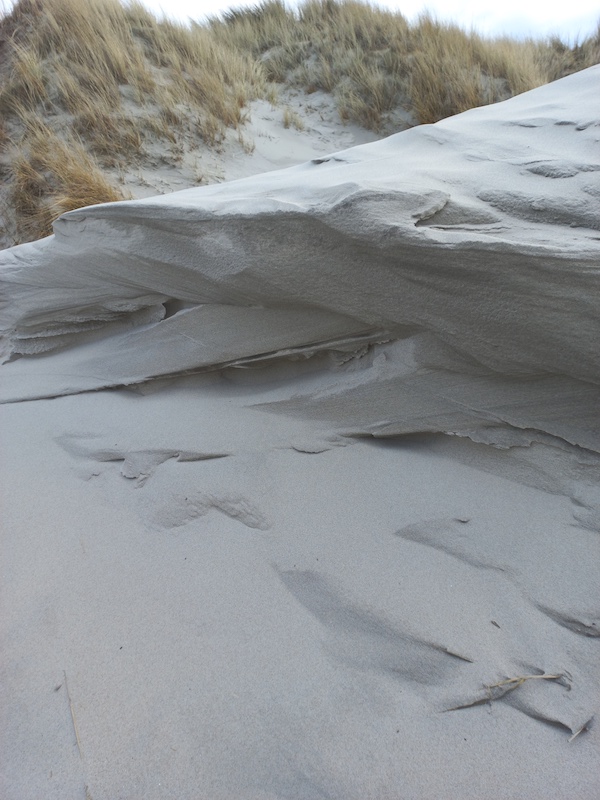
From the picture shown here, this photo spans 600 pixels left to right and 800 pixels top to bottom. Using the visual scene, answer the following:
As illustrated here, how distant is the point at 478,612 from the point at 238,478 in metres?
0.71

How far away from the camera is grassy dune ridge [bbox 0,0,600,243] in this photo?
4.29m

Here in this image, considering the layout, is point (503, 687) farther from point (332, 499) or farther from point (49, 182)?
point (49, 182)

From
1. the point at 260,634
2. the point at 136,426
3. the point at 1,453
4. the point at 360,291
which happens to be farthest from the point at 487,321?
the point at 1,453

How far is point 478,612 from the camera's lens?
1157 millimetres

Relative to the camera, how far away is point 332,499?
1425mm

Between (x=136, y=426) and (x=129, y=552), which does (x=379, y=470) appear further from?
(x=136, y=426)

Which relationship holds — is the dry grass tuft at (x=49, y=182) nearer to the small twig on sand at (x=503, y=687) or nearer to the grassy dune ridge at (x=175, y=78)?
the grassy dune ridge at (x=175, y=78)

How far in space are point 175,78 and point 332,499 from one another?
5353 mm

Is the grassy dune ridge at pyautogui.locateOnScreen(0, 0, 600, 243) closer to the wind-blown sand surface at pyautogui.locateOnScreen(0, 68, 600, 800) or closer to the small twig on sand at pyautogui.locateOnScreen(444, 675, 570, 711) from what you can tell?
the wind-blown sand surface at pyautogui.locateOnScreen(0, 68, 600, 800)

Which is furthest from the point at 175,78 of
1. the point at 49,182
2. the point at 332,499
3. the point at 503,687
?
the point at 503,687

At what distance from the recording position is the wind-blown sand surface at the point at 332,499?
1.00 meters

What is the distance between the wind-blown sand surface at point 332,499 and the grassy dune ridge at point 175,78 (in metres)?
2.73

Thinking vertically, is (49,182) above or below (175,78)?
below

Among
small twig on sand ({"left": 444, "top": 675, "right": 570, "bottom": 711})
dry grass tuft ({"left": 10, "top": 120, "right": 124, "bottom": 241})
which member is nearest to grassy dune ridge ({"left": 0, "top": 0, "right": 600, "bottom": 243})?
dry grass tuft ({"left": 10, "top": 120, "right": 124, "bottom": 241})
